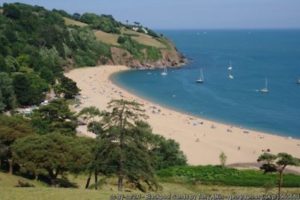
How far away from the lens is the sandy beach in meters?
51.5

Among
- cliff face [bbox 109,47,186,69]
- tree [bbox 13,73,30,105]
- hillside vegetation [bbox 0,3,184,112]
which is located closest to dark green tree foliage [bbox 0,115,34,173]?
hillside vegetation [bbox 0,3,184,112]

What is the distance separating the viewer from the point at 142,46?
5625 inches

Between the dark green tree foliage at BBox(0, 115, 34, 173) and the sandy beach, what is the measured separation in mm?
18051

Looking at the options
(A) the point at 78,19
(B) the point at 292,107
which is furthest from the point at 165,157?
(A) the point at 78,19

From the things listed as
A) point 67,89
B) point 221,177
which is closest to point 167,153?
point 221,177

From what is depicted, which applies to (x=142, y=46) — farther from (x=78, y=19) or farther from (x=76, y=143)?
(x=76, y=143)

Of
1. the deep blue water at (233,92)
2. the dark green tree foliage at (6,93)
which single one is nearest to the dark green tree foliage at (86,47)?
the deep blue water at (233,92)

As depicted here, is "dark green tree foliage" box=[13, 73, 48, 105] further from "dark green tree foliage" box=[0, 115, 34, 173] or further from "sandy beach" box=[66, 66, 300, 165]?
"dark green tree foliage" box=[0, 115, 34, 173]

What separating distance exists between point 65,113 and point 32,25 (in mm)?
78989

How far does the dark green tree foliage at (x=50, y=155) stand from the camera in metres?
27.4

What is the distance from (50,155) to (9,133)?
4.86 meters

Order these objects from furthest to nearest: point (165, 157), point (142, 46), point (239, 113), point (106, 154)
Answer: point (142, 46) < point (239, 113) < point (165, 157) < point (106, 154)

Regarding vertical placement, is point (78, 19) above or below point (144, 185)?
above

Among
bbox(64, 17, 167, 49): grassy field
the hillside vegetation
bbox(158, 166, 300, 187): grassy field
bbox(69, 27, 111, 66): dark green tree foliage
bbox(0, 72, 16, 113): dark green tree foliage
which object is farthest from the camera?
bbox(64, 17, 167, 49): grassy field
